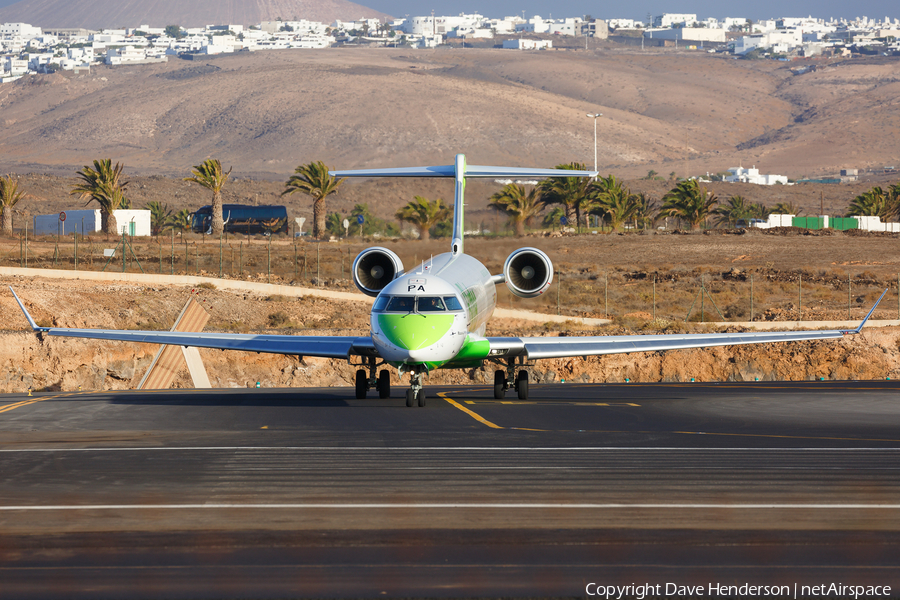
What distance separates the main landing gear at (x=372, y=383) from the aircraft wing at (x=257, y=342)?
98cm

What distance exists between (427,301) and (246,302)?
4037cm

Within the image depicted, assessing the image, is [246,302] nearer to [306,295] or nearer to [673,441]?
[306,295]

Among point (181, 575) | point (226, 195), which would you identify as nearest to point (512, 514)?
point (181, 575)

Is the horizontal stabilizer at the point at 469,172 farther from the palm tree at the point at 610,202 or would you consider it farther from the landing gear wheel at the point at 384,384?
the palm tree at the point at 610,202

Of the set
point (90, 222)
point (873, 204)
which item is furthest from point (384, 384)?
point (873, 204)

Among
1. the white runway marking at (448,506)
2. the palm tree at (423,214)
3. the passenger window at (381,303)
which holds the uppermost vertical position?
the palm tree at (423,214)

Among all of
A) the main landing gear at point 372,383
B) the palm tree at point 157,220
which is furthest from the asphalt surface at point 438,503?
the palm tree at point 157,220

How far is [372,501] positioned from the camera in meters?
15.3

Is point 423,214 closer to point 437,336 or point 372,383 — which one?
point 372,383

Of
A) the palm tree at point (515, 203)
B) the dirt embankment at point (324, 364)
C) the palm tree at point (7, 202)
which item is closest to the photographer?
the dirt embankment at point (324, 364)

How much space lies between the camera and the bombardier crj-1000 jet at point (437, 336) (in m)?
27.1

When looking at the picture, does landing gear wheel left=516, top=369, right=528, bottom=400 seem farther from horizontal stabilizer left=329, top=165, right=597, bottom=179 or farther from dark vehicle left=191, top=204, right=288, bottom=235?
dark vehicle left=191, top=204, right=288, bottom=235

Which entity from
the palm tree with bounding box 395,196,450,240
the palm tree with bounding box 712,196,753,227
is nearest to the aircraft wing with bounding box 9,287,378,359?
the palm tree with bounding box 395,196,450,240

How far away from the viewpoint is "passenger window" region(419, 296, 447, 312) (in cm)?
2727
